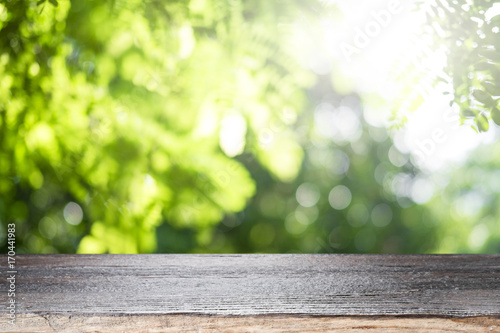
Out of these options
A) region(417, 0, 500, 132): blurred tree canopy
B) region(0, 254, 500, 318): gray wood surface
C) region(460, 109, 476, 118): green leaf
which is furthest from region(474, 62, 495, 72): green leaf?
region(0, 254, 500, 318): gray wood surface

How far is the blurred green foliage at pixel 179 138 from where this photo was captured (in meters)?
1.21

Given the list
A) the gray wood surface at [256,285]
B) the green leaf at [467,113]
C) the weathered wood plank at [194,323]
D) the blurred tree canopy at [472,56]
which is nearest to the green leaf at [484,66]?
the blurred tree canopy at [472,56]

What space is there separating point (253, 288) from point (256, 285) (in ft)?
0.06

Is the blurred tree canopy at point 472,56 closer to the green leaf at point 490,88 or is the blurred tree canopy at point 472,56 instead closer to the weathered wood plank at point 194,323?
the green leaf at point 490,88

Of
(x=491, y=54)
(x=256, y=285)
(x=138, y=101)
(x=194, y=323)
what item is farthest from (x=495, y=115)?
(x=138, y=101)

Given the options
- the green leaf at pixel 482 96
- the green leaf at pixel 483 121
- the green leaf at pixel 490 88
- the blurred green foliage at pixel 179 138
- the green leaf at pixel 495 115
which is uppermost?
the green leaf at pixel 490 88

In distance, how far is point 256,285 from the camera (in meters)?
0.62

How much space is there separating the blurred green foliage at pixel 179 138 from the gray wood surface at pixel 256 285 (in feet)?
1.40

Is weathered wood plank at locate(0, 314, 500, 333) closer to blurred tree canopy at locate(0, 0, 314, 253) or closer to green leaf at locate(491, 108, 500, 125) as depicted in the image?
green leaf at locate(491, 108, 500, 125)

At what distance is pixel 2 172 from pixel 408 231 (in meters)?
1.28

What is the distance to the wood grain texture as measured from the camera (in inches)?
19.3

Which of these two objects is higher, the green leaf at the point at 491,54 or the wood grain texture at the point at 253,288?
the green leaf at the point at 491,54

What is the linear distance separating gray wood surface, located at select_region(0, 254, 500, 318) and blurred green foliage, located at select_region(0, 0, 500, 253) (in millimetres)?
426

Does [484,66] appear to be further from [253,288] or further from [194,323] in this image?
[194,323]
